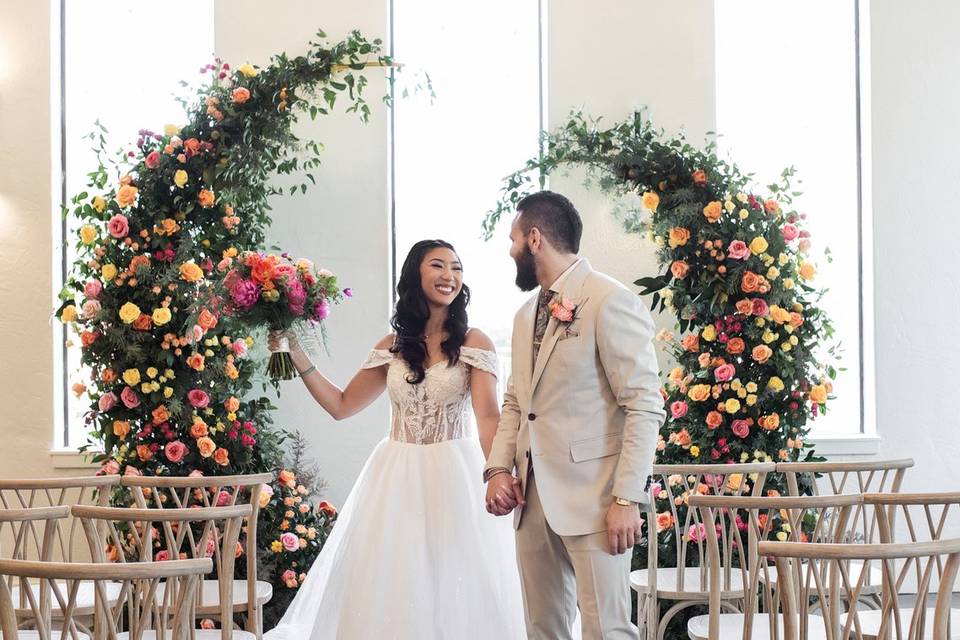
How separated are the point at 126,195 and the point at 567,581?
279 cm

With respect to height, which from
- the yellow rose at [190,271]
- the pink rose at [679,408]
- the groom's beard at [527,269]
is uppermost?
the yellow rose at [190,271]

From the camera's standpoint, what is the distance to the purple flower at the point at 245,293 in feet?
12.1

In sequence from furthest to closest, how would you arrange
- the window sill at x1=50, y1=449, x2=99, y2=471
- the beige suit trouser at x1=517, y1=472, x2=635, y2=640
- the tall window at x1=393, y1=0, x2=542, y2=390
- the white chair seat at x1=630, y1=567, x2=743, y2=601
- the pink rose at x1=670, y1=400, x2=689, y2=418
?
the tall window at x1=393, y1=0, x2=542, y2=390 → the window sill at x1=50, y1=449, x2=99, y2=471 → the pink rose at x1=670, y1=400, x2=689, y2=418 → the white chair seat at x1=630, y1=567, x2=743, y2=601 → the beige suit trouser at x1=517, y1=472, x2=635, y2=640

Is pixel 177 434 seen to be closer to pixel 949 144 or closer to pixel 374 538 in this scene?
pixel 374 538

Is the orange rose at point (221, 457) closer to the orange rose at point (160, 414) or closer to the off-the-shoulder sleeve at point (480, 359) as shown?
the orange rose at point (160, 414)

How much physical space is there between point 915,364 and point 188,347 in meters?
3.83

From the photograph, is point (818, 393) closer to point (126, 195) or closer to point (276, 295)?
point (276, 295)

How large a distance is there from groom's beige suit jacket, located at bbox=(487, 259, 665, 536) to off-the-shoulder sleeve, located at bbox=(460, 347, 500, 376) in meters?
0.89

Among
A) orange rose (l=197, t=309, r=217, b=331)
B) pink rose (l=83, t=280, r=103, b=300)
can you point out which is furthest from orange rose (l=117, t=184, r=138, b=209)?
orange rose (l=197, t=309, r=217, b=331)

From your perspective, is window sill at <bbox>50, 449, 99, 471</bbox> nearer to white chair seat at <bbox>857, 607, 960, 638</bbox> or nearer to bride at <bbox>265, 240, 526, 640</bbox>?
bride at <bbox>265, 240, 526, 640</bbox>

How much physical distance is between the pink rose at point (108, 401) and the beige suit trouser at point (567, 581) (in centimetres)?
241

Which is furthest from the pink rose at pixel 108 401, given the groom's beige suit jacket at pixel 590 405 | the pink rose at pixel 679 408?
the pink rose at pixel 679 408

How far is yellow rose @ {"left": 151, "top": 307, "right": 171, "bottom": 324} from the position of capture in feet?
14.7

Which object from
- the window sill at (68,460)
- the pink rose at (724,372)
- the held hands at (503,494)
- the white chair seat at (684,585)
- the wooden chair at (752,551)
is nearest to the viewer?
the wooden chair at (752,551)
